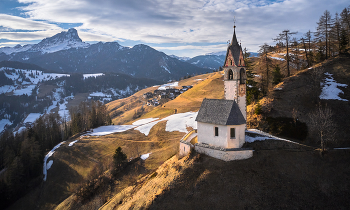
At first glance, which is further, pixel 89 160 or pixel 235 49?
pixel 89 160

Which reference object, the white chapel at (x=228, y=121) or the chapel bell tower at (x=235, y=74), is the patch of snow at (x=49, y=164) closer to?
the white chapel at (x=228, y=121)

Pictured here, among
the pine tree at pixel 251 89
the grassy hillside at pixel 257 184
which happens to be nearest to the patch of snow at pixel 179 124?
the pine tree at pixel 251 89

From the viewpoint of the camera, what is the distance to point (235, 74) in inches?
1481

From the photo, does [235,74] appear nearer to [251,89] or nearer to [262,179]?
[251,89]

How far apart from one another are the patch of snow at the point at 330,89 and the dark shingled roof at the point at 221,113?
26270 millimetres

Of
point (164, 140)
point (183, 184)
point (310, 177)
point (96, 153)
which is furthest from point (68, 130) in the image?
point (310, 177)

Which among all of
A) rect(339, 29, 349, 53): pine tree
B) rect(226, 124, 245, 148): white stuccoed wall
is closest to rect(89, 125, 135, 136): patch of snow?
Answer: rect(226, 124, 245, 148): white stuccoed wall

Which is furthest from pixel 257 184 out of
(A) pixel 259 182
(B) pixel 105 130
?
(B) pixel 105 130

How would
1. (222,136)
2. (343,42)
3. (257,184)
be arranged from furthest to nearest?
1. (343,42)
2. (222,136)
3. (257,184)

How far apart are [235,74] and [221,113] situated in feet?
30.5

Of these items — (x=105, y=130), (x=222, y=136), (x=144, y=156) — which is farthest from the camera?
(x=105, y=130)

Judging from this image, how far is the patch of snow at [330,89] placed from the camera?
4411 centimetres

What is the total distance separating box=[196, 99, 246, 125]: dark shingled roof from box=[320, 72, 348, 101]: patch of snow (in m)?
26.3

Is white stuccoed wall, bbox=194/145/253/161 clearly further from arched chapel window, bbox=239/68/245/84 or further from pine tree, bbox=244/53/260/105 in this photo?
pine tree, bbox=244/53/260/105
